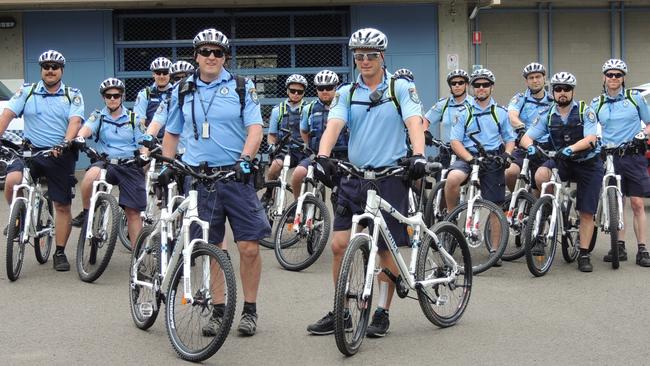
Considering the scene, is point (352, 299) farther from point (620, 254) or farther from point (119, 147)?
point (620, 254)

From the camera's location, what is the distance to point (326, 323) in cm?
726

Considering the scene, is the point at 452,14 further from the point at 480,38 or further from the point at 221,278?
the point at 221,278

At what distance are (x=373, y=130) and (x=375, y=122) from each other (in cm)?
6

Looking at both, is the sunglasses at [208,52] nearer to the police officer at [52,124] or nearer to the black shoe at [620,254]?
the police officer at [52,124]

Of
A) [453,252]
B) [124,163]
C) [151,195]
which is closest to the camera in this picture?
[453,252]

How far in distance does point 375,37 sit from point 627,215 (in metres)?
7.87

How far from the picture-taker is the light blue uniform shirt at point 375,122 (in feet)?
23.3

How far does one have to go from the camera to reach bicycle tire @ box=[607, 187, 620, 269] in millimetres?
9664

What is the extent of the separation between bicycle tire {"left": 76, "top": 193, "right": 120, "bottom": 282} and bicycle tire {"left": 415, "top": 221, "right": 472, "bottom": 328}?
10.6 ft

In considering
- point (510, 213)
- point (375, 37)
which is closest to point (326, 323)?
point (375, 37)

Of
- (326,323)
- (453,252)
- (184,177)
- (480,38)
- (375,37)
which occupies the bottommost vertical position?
(326,323)

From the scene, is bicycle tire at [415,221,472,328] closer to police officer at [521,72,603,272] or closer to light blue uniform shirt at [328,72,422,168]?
light blue uniform shirt at [328,72,422,168]

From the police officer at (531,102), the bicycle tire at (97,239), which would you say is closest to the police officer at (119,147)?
the bicycle tire at (97,239)

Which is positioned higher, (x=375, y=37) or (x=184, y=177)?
(x=375, y=37)
